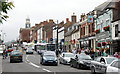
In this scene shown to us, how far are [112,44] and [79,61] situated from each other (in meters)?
13.6

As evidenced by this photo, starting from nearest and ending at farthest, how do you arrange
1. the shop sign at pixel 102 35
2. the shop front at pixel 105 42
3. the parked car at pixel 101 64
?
the parked car at pixel 101 64 → the shop front at pixel 105 42 → the shop sign at pixel 102 35

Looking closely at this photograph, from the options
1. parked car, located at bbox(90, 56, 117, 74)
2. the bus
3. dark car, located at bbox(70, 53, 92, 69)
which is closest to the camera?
parked car, located at bbox(90, 56, 117, 74)

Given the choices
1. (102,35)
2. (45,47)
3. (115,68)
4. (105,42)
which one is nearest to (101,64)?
(115,68)

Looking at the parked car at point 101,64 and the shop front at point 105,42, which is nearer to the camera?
the parked car at point 101,64

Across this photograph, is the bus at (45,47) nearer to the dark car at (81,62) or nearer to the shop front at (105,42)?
the shop front at (105,42)

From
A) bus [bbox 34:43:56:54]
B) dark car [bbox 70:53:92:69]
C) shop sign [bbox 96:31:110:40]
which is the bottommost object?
dark car [bbox 70:53:92:69]

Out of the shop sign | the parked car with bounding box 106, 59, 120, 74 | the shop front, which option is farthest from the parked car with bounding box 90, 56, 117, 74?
the shop sign

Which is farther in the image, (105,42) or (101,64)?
(105,42)

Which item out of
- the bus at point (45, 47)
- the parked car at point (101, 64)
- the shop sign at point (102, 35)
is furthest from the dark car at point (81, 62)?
the bus at point (45, 47)

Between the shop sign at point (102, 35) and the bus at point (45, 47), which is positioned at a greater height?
the shop sign at point (102, 35)

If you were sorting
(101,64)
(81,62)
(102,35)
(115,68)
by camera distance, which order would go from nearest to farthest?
(115,68), (101,64), (81,62), (102,35)

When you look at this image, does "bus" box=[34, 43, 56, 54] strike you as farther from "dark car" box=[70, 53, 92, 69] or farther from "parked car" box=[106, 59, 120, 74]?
"parked car" box=[106, 59, 120, 74]

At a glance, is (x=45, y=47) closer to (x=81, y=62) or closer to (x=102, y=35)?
(x=102, y=35)

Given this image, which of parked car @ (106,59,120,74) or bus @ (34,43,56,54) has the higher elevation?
bus @ (34,43,56,54)
